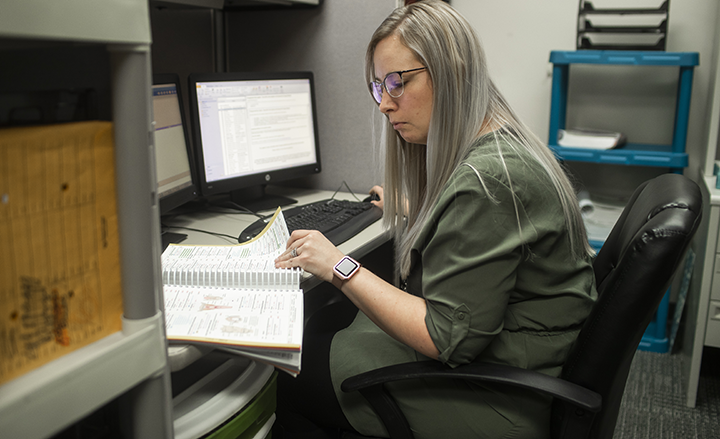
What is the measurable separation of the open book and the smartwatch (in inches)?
2.6

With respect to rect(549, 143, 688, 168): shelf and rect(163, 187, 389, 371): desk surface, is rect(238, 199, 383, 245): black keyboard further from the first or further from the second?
rect(549, 143, 688, 168): shelf

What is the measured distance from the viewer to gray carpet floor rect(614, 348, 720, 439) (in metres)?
1.47

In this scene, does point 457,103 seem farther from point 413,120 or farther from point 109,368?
point 109,368

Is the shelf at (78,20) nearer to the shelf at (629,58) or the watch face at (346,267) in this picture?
the watch face at (346,267)

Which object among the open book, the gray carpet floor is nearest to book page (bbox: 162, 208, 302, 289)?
the open book

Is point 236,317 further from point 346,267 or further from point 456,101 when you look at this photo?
point 456,101

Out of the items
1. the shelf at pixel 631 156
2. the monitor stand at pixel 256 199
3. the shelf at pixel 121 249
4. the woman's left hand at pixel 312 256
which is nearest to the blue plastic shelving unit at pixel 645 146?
the shelf at pixel 631 156

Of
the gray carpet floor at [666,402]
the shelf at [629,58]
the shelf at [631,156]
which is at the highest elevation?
the shelf at [629,58]

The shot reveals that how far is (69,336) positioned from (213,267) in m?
0.44

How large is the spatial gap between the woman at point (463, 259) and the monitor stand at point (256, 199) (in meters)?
0.52

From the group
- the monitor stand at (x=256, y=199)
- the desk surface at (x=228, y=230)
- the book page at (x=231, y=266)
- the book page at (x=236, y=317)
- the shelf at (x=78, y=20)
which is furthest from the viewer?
the monitor stand at (x=256, y=199)

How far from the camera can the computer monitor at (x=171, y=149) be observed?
1.14 metres

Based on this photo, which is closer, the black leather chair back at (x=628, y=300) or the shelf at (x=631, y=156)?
the black leather chair back at (x=628, y=300)

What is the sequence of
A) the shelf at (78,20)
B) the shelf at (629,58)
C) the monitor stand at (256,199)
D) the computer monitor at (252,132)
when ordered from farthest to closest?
the shelf at (629,58), the monitor stand at (256,199), the computer monitor at (252,132), the shelf at (78,20)
